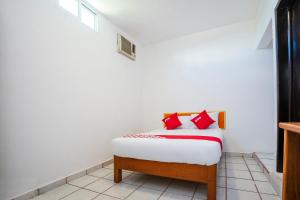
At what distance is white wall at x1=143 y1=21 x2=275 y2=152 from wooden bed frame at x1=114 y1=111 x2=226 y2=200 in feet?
6.74

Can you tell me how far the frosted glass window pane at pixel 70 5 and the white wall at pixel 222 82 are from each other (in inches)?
89.9

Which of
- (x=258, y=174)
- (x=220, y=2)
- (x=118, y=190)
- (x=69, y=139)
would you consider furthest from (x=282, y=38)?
(x=69, y=139)

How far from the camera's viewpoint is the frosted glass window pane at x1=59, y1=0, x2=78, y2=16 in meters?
2.36

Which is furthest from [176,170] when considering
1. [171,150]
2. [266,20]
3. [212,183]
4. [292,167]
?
[266,20]

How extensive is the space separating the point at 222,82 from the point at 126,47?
7.68 feet

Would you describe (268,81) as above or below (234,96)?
above

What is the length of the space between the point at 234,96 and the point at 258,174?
5.26 feet

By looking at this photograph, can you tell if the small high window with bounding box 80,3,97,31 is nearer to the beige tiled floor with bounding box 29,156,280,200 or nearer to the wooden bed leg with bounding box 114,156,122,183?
the wooden bed leg with bounding box 114,156,122,183

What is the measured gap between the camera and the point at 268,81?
3166 mm

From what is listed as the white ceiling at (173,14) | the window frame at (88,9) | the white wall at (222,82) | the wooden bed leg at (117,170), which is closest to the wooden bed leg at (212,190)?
the wooden bed leg at (117,170)

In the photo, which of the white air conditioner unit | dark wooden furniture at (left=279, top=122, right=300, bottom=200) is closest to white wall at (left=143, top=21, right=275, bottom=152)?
the white air conditioner unit

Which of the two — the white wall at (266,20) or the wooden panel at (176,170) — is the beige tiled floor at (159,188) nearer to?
the wooden panel at (176,170)

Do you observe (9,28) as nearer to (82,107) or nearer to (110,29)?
(82,107)

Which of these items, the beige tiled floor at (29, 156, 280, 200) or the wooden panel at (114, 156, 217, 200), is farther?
the beige tiled floor at (29, 156, 280, 200)
